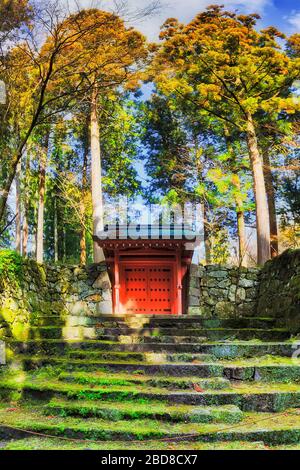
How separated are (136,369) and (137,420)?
1.45 meters

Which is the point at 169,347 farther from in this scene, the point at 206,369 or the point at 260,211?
the point at 260,211

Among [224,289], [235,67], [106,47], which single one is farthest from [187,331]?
[235,67]

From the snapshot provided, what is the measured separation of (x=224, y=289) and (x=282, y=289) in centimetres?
269

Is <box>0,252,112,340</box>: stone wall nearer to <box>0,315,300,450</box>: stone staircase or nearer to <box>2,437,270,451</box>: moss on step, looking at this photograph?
<box>0,315,300,450</box>: stone staircase

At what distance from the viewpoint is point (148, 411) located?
4.86 m

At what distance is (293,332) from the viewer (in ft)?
26.0

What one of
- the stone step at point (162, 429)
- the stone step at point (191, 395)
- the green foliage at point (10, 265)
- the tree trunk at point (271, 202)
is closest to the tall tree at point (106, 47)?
the green foliage at point (10, 265)

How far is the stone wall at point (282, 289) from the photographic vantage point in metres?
8.71

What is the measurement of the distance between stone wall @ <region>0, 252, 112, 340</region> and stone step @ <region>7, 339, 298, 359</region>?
2.35 ft

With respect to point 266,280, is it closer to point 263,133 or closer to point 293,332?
point 293,332

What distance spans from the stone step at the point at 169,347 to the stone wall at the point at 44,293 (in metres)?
0.72

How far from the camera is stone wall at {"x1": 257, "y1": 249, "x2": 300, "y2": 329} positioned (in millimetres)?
8710

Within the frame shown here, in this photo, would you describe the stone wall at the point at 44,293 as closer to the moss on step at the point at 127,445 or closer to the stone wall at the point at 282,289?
the moss on step at the point at 127,445

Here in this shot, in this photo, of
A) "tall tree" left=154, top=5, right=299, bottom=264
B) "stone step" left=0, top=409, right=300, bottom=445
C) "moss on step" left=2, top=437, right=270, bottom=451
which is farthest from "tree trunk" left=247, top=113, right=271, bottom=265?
"moss on step" left=2, top=437, right=270, bottom=451
